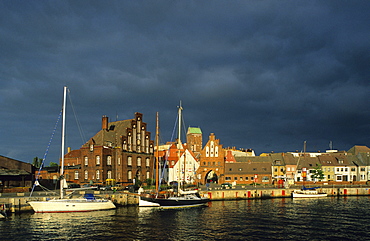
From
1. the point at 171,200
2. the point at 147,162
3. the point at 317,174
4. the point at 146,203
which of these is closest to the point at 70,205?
the point at 146,203

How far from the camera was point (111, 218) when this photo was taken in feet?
171

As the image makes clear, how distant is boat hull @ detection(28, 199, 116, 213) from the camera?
55.9 m

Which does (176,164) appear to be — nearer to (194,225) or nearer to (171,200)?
(171,200)

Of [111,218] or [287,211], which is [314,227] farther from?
[111,218]

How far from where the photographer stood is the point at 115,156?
93.3 m

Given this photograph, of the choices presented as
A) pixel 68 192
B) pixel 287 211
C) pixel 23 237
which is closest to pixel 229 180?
pixel 287 211

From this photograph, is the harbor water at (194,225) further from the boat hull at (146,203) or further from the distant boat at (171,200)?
the distant boat at (171,200)

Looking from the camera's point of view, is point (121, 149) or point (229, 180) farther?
point (229, 180)

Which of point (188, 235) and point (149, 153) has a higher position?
point (149, 153)

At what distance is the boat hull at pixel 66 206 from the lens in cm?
5594

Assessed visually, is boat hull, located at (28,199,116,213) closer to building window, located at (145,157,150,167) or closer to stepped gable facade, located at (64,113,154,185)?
stepped gable facade, located at (64,113,154,185)

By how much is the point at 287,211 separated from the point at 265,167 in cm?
5429

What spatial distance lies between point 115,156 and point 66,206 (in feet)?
120

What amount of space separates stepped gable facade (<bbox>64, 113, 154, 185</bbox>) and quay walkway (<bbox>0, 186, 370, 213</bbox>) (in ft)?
62.2
